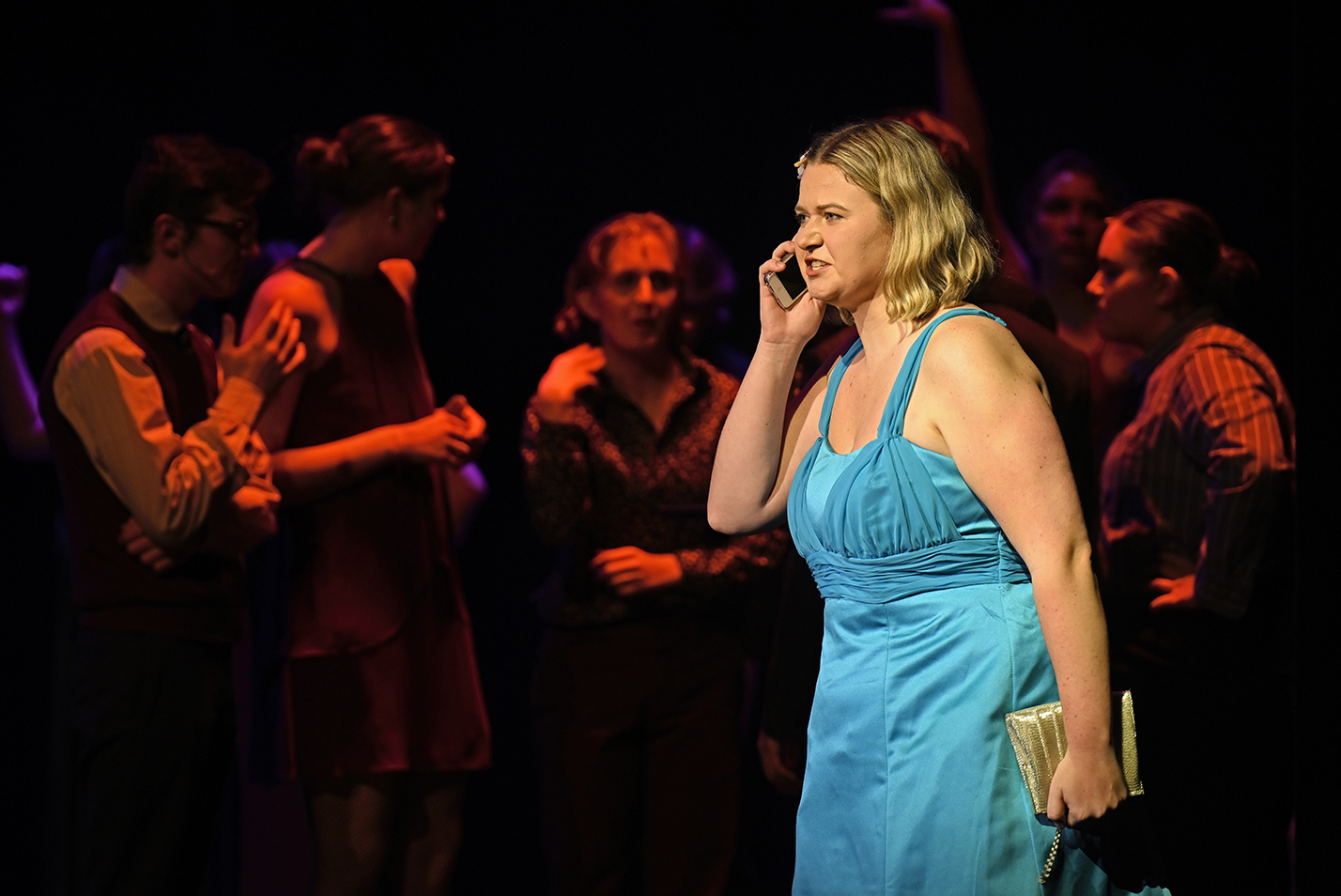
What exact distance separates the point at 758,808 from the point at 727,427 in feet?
7.72

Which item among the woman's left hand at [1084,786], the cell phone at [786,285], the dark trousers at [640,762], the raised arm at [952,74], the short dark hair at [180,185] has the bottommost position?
the dark trousers at [640,762]

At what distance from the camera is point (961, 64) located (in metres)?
4.02

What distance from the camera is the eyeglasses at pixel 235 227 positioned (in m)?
2.99

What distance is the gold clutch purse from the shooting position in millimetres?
1805

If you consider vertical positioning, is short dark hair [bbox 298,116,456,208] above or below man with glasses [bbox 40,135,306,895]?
above

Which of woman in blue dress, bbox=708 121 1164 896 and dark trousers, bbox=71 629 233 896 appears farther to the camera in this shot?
dark trousers, bbox=71 629 233 896

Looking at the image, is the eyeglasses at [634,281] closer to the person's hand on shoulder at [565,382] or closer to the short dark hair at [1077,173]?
the person's hand on shoulder at [565,382]

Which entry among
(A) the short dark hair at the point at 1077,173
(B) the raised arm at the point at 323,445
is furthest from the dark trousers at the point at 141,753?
(A) the short dark hair at the point at 1077,173

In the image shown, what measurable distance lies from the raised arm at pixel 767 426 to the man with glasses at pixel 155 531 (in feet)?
3.81

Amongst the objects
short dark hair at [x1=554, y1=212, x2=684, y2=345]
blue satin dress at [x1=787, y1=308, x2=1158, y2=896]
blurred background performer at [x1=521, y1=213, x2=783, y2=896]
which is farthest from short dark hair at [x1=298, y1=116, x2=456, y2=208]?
blue satin dress at [x1=787, y1=308, x2=1158, y2=896]

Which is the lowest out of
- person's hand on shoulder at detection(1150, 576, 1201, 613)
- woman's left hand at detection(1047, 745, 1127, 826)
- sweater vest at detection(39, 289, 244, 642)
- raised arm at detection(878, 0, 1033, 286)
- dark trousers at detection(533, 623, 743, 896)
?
dark trousers at detection(533, 623, 743, 896)

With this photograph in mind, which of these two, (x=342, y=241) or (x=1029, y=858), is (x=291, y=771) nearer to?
(x=342, y=241)

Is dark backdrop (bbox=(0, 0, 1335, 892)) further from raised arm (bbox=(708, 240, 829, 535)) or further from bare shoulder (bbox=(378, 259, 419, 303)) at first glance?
raised arm (bbox=(708, 240, 829, 535))

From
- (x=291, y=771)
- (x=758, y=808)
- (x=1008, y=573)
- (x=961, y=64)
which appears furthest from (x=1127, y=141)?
(x=291, y=771)
